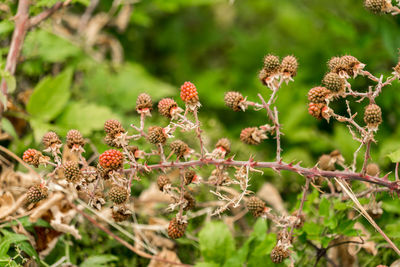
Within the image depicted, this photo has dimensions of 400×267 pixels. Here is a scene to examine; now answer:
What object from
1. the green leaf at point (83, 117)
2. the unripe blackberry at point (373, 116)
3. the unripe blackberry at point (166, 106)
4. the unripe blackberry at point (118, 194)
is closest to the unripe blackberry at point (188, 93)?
the unripe blackberry at point (166, 106)

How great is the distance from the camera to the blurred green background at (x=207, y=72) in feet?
9.22

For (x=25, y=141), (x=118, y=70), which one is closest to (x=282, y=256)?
(x=25, y=141)

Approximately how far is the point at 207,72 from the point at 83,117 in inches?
77.3

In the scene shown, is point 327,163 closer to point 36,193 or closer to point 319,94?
point 319,94

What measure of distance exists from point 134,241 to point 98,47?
2.04 meters

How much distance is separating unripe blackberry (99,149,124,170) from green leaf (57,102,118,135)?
1089 mm

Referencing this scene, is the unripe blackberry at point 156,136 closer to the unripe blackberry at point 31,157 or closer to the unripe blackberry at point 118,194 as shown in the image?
the unripe blackberry at point 118,194

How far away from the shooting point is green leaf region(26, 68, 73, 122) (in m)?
2.74

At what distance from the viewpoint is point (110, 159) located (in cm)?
162

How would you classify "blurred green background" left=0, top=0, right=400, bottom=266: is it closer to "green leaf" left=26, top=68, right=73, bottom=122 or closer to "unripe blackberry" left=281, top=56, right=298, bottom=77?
"green leaf" left=26, top=68, right=73, bottom=122

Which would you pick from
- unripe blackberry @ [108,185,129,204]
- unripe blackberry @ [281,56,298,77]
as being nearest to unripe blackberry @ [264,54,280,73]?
unripe blackberry @ [281,56,298,77]

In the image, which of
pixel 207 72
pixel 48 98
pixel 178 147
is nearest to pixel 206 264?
pixel 178 147

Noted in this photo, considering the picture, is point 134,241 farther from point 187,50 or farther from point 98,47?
point 187,50

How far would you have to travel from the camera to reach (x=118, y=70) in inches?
146
